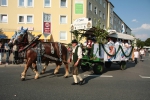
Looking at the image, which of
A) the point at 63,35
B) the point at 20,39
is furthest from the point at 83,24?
the point at 63,35

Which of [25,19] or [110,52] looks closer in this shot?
[110,52]

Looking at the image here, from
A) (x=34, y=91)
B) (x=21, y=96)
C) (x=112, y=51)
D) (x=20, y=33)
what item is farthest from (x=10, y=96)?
(x=112, y=51)

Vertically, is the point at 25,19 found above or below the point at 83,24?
above

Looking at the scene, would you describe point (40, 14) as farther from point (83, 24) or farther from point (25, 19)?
point (83, 24)

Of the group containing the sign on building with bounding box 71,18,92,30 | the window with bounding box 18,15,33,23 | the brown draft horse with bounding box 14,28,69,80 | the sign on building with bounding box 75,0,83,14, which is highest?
the sign on building with bounding box 75,0,83,14

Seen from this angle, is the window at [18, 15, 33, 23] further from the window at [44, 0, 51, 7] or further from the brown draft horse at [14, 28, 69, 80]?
the brown draft horse at [14, 28, 69, 80]

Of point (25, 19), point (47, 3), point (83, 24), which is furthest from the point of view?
point (47, 3)

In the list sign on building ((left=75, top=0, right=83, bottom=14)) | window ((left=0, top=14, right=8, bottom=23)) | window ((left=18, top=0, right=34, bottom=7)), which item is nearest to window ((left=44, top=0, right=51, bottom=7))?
window ((left=18, top=0, right=34, bottom=7))

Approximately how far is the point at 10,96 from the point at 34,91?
0.79 meters

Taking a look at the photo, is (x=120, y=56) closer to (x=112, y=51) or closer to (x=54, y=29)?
(x=112, y=51)

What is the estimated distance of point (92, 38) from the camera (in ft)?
33.5

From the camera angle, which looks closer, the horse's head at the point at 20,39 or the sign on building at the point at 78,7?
the horse's head at the point at 20,39

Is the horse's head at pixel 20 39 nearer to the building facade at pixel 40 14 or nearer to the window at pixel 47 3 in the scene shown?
the building facade at pixel 40 14

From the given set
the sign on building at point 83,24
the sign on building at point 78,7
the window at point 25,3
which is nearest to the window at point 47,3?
the window at point 25,3
